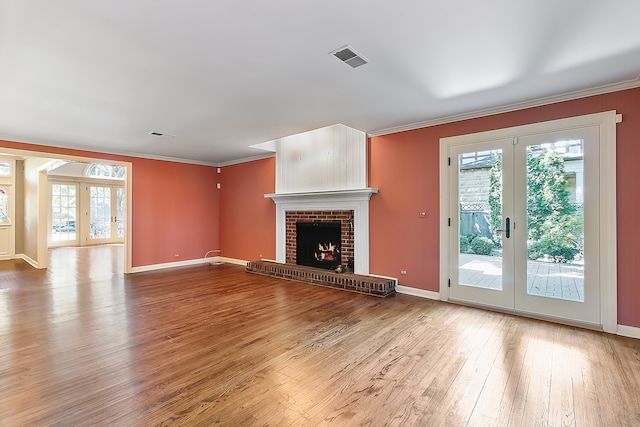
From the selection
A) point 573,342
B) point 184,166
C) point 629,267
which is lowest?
point 573,342

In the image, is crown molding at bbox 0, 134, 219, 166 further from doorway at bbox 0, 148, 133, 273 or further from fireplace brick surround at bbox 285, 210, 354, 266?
fireplace brick surround at bbox 285, 210, 354, 266

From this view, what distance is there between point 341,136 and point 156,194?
4.28 m

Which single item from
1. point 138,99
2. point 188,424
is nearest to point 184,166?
point 138,99

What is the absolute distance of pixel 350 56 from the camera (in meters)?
2.46

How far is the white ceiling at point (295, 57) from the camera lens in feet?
6.27

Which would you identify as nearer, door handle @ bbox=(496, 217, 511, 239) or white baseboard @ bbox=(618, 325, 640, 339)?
white baseboard @ bbox=(618, 325, 640, 339)

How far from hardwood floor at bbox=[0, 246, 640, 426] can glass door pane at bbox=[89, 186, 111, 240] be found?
27.0 feet

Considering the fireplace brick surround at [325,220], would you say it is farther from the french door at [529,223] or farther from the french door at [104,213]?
the french door at [104,213]

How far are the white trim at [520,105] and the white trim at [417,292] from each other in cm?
238

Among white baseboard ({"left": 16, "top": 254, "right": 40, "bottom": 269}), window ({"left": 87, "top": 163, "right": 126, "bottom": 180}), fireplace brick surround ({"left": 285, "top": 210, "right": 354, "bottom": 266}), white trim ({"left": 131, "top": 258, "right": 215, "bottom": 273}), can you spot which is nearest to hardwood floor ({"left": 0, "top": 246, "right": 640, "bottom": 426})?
fireplace brick surround ({"left": 285, "top": 210, "right": 354, "bottom": 266})

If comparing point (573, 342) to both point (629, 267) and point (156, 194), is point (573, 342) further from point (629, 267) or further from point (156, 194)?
point (156, 194)

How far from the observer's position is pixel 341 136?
17.3 ft

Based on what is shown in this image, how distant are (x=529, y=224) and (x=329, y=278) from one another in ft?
9.44

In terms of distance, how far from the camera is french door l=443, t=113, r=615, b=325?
10.4 ft
